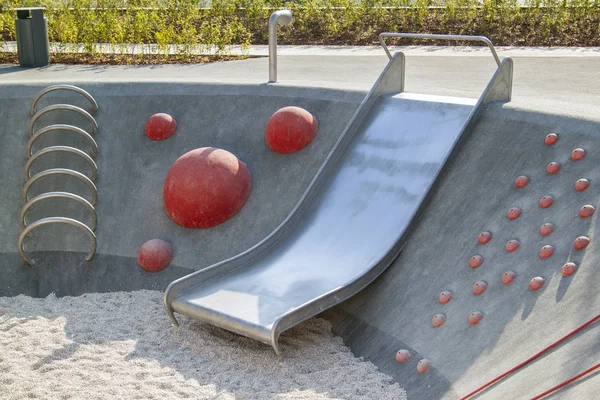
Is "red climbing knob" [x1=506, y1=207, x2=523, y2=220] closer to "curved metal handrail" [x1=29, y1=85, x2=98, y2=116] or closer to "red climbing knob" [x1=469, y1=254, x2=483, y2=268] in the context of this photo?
"red climbing knob" [x1=469, y1=254, x2=483, y2=268]

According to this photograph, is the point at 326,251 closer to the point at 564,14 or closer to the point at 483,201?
the point at 483,201

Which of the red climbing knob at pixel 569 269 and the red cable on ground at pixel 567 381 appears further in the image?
the red climbing knob at pixel 569 269

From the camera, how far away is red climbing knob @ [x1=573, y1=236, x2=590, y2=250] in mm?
5188

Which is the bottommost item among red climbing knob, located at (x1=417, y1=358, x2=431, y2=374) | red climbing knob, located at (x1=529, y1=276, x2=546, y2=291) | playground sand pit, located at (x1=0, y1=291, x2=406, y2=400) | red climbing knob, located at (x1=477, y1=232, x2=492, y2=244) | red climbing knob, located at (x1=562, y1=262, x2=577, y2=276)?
playground sand pit, located at (x1=0, y1=291, x2=406, y2=400)

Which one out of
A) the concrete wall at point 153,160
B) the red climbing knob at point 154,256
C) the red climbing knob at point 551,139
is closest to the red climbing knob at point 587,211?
the red climbing knob at point 551,139

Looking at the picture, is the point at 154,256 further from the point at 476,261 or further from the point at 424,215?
the point at 476,261

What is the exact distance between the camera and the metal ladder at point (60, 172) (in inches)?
293

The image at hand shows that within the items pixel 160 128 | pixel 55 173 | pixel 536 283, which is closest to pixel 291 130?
pixel 160 128

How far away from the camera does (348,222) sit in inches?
267

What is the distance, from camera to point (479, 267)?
570 centimetres

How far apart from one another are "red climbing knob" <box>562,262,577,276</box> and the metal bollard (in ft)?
27.3

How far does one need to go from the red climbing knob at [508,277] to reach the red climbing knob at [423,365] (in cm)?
76

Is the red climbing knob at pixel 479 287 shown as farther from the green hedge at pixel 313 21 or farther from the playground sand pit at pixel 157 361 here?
the green hedge at pixel 313 21

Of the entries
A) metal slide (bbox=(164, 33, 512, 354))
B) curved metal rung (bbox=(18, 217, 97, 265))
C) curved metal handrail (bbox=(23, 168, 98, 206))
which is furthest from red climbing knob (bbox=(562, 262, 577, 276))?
curved metal handrail (bbox=(23, 168, 98, 206))
